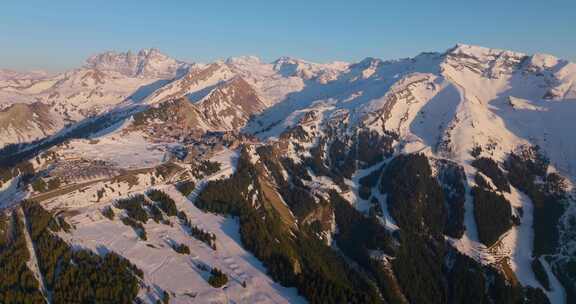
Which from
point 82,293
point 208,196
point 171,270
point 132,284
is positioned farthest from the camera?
point 208,196

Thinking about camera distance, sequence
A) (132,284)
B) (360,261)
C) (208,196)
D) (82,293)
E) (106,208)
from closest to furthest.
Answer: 1. (82,293)
2. (132,284)
3. (106,208)
4. (208,196)
5. (360,261)

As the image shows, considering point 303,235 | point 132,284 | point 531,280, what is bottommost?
point 531,280

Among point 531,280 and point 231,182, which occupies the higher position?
point 231,182

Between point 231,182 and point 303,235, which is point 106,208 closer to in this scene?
point 231,182

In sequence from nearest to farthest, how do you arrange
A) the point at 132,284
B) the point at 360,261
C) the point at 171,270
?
1. the point at 132,284
2. the point at 171,270
3. the point at 360,261

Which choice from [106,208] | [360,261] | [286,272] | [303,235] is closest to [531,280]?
[360,261]

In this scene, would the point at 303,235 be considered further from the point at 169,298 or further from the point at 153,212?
the point at 169,298

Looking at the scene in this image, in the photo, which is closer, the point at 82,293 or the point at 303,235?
the point at 82,293

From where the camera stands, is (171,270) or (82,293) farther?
(171,270)

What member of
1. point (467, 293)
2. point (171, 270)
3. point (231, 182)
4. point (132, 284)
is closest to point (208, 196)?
point (231, 182)
